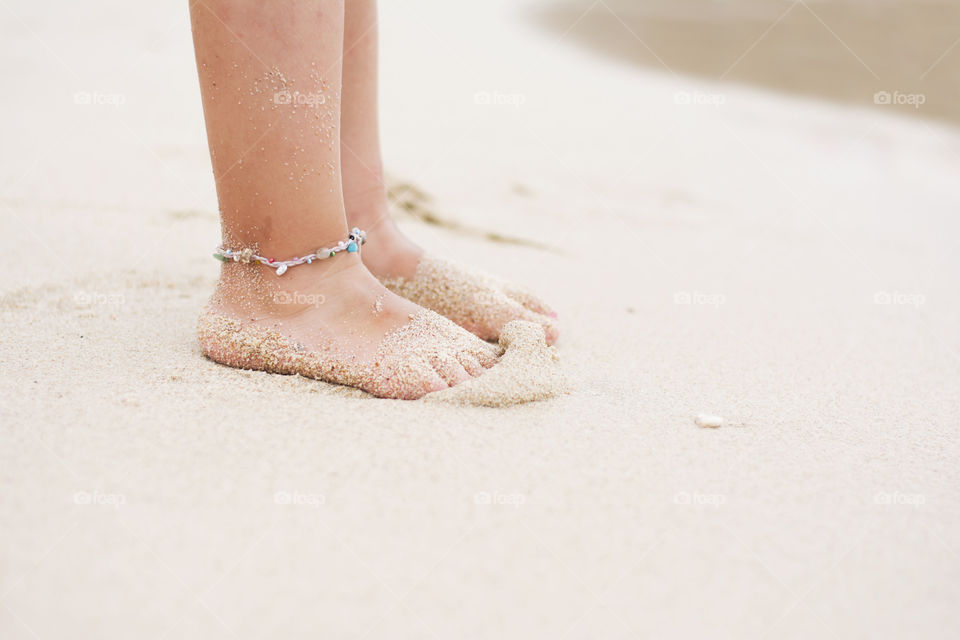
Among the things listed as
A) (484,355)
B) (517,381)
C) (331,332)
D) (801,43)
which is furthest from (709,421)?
(801,43)

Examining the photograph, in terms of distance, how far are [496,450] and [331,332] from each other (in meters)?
0.41

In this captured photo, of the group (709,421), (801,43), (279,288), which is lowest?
(709,421)

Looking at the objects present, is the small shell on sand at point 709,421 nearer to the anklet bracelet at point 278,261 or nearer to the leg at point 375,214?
the leg at point 375,214

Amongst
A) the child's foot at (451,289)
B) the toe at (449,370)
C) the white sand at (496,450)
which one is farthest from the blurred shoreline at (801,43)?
the toe at (449,370)

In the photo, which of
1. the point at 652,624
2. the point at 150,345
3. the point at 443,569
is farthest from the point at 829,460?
the point at 150,345

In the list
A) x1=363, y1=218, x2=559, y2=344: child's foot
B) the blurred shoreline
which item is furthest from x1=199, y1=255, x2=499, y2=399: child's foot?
the blurred shoreline

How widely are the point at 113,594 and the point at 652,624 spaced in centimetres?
55

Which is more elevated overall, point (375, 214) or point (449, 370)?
point (375, 214)

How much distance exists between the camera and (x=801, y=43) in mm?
7164

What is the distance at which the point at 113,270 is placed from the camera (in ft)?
5.72

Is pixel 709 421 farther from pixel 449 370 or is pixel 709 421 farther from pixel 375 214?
pixel 375 214

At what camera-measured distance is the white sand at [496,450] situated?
814 millimetres

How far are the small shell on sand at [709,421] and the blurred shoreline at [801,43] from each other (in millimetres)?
4654

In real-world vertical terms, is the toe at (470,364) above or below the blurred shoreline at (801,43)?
below
